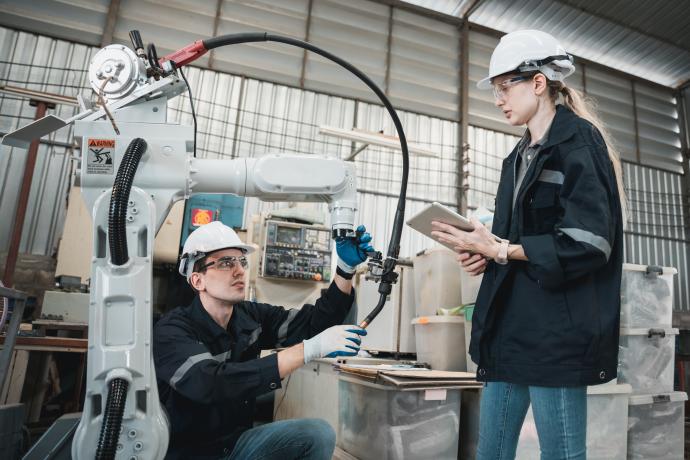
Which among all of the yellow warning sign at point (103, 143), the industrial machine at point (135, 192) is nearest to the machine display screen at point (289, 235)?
the industrial machine at point (135, 192)

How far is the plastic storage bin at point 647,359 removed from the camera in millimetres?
2312

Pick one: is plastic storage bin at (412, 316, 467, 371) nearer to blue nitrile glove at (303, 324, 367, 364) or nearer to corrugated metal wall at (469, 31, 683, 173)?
blue nitrile glove at (303, 324, 367, 364)

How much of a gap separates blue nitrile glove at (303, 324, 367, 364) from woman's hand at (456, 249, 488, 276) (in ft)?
1.10

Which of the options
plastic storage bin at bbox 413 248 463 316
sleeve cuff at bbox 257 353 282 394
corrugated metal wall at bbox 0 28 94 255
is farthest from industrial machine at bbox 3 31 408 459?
corrugated metal wall at bbox 0 28 94 255

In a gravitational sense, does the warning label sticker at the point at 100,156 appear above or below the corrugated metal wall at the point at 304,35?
below

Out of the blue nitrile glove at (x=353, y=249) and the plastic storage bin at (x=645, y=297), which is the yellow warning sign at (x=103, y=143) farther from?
the plastic storage bin at (x=645, y=297)

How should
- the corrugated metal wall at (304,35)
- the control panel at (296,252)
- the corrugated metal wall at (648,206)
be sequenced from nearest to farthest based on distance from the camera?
the control panel at (296,252), the corrugated metal wall at (304,35), the corrugated metal wall at (648,206)

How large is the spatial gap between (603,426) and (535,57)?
1.80 m

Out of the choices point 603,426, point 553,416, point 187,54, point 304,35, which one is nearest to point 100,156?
point 187,54

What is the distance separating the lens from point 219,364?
1248 millimetres

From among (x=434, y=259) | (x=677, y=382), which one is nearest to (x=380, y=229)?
(x=434, y=259)

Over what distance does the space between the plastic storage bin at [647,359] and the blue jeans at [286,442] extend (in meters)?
1.58

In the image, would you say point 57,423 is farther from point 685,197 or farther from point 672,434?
point 685,197

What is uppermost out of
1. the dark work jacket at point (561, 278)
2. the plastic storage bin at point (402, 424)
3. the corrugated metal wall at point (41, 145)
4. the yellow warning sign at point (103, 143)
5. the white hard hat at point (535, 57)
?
the corrugated metal wall at point (41, 145)
